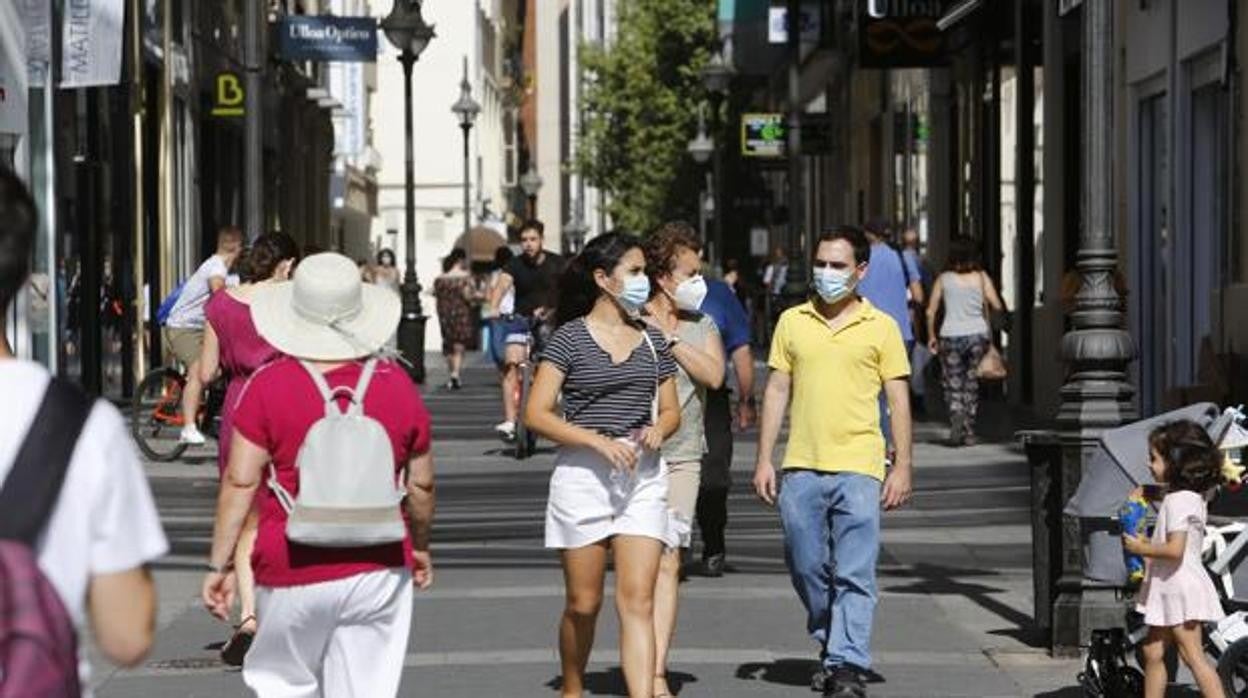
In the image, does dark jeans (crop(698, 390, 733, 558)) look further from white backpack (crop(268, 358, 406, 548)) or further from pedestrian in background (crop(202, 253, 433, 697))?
white backpack (crop(268, 358, 406, 548))

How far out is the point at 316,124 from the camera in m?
60.2

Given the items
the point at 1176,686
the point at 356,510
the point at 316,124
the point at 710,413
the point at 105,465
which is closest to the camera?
the point at 105,465

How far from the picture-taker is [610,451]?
10.3 meters

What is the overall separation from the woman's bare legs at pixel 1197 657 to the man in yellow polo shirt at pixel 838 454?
1.64 metres

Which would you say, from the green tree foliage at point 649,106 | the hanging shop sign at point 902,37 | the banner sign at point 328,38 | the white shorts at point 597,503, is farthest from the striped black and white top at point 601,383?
the green tree foliage at point 649,106

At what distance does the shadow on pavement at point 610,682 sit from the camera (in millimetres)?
11625

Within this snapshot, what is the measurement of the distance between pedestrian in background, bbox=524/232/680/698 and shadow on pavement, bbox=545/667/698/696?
935mm

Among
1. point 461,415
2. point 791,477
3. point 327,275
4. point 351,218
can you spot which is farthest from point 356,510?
point 351,218

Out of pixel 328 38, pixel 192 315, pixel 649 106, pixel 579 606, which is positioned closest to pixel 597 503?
pixel 579 606

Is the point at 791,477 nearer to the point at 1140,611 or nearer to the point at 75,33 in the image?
the point at 1140,611

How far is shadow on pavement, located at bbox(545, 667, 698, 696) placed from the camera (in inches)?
458

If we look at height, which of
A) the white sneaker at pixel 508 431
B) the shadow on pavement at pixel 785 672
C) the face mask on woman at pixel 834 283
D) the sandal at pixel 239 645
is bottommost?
the white sneaker at pixel 508 431

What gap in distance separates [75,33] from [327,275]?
606 inches

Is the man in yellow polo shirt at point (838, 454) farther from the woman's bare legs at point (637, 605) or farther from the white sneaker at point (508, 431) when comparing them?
the white sneaker at point (508, 431)
